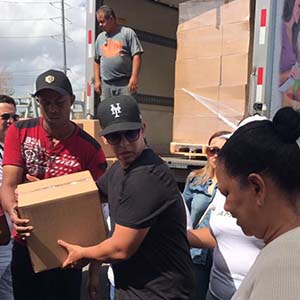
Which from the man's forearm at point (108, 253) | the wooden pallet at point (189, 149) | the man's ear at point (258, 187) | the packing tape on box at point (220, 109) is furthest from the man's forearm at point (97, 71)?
the man's ear at point (258, 187)

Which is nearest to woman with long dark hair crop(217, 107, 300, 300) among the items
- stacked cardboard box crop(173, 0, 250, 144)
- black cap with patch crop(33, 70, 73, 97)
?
black cap with patch crop(33, 70, 73, 97)

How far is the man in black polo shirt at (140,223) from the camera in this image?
209cm

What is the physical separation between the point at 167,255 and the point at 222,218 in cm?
58

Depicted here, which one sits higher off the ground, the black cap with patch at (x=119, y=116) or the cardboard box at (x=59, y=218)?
the black cap with patch at (x=119, y=116)

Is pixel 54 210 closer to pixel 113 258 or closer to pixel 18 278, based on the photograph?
pixel 113 258

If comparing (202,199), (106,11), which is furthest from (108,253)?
(106,11)

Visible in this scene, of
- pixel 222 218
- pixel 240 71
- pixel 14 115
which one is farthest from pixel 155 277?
pixel 240 71

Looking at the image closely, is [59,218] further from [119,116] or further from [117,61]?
[117,61]

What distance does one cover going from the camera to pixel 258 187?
123 centimetres

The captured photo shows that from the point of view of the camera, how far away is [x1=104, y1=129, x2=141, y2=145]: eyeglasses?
87.0 inches

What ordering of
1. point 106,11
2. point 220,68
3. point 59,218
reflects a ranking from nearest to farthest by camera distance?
1. point 59,218
2. point 220,68
3. point 106,11

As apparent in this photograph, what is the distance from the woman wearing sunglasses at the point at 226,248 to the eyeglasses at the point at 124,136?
A: 659mm

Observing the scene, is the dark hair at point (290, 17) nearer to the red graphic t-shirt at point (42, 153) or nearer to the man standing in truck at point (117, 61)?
the man standing in truck at point (117, 61)

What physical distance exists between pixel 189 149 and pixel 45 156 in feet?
8.91
